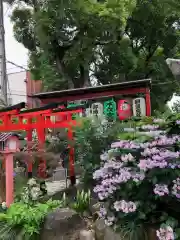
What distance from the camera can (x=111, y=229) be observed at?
13.7ft

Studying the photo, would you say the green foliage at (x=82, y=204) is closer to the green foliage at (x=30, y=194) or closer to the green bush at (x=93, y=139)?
the green bush at (x=93, y=139)

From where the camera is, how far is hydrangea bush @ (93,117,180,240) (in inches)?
147

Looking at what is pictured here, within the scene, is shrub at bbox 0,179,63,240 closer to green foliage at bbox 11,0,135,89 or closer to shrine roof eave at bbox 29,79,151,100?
shrine roof eave at bbox 29,79,151,100

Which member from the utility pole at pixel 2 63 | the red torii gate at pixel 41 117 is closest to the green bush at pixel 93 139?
the red torii gate at pixel 41 117

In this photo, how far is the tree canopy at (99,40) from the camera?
1553cm

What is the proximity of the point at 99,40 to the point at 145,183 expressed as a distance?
14585 mm

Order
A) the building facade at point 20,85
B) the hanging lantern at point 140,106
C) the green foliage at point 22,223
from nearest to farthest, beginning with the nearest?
the green foliage at point 22,223
the hanging lantern at point 140,106
the building facade at point 20,85

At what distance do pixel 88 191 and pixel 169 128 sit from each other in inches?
83.4

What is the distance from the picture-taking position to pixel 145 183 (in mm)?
3924

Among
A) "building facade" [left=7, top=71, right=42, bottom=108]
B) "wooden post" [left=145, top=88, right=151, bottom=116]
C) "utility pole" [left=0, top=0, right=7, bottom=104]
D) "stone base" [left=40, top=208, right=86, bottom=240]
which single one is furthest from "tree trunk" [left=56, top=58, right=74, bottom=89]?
"building facade" [left=7, top=71, right=42, bottom=108]

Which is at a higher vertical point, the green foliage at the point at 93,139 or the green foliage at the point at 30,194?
the green foliage at the point at 93,139

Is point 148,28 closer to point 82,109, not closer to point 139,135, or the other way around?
point 82,109

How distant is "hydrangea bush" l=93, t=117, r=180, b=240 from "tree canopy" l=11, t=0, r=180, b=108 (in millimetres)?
12006

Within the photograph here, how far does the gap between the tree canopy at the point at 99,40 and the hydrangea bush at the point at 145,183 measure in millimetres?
12006
